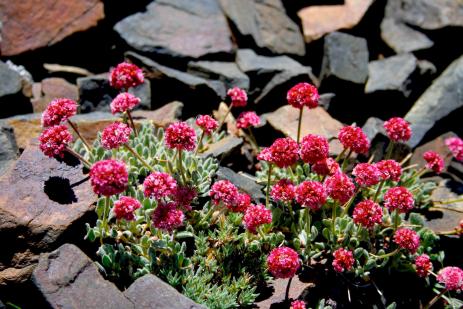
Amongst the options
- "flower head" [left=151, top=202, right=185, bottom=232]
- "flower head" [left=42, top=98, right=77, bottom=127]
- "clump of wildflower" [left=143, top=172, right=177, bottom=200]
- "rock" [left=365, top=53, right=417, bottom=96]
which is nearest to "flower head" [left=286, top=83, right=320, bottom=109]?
"clump of wildflower" [left=143, top=172, right=177, bottom=200]

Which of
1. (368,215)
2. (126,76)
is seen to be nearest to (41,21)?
(126,76)

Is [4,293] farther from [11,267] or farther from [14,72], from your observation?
[14,72]

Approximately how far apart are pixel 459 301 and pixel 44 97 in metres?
6.37

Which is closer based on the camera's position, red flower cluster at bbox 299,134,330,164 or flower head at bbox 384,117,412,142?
red flower cluster at bbox 299,134,330,164

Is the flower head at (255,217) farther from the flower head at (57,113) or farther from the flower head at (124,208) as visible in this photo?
the flower head at (57,113)

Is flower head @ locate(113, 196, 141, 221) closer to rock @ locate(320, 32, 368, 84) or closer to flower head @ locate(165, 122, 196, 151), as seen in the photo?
flower head @ locate(165, 122, 196, 151)

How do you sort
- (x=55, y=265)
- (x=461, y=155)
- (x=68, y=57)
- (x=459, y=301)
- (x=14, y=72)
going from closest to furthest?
1. (x=55, y=265)
2. (x=459, y=301)
3. (x=461, y=155)
4. (x=14, y=72)
5. (x=68, y=57)

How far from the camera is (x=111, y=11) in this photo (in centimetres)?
900

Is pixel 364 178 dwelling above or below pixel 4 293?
above

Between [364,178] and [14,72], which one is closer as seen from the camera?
[364,178]

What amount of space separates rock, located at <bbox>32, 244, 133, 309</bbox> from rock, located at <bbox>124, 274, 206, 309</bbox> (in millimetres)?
51

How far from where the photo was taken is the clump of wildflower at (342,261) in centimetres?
572

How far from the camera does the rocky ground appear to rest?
7998mm

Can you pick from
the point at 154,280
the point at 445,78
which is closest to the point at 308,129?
the point at 445,78
